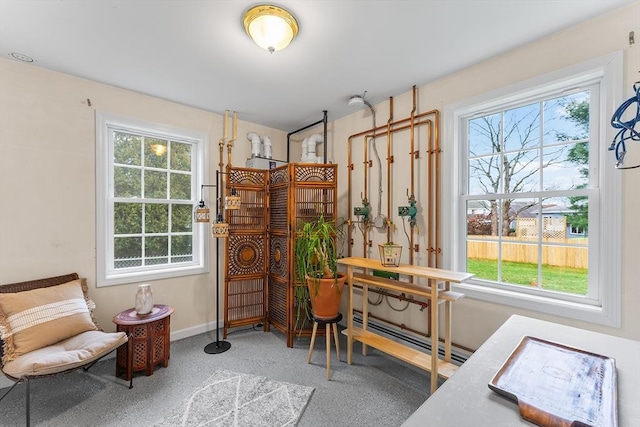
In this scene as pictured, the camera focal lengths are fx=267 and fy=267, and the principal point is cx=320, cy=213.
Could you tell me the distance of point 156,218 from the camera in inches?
114

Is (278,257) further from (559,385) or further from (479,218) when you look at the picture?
(559,385)

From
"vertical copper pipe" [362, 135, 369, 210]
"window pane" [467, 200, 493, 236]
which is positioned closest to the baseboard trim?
"vertical copper pipe" [362, 135, 369, 210]

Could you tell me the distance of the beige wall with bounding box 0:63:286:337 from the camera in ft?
6.89

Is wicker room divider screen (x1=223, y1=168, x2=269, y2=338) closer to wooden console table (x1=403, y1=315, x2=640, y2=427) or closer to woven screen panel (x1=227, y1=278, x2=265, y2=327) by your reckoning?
woven screen panel (x1=227, y1=278, x2=265, y2=327)

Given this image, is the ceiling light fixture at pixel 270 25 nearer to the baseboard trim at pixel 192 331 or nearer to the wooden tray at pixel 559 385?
the wooden tray at pixel 559 385

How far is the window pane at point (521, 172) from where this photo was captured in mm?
2010

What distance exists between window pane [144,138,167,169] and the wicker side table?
1.52 m

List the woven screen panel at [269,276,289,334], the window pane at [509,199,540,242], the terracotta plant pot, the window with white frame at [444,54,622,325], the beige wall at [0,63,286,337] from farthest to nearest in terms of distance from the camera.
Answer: the woven screen panel at [269,276,289,334]
the terracotta plant pot
the beige wall at [0,63,286,337]
the window pane at [509,199,540,242]
the window with white frame at [444,54,622,325]

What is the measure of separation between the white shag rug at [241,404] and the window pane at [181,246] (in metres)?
1.41

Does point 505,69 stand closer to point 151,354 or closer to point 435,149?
point 435,149

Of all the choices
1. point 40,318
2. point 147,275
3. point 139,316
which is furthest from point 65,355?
point 147,275

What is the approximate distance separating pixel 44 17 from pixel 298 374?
3045 mm

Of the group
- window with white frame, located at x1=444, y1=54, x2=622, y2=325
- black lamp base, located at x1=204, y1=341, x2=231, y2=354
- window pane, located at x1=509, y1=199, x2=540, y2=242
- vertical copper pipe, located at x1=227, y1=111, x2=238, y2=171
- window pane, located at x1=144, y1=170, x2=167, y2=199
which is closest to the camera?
window with white frame, located at x1=444, y1=54, x2=622, y2=325

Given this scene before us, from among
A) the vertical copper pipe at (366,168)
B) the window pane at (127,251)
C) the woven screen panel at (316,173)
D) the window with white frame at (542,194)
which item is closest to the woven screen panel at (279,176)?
the woven screen panel at (316,173)
